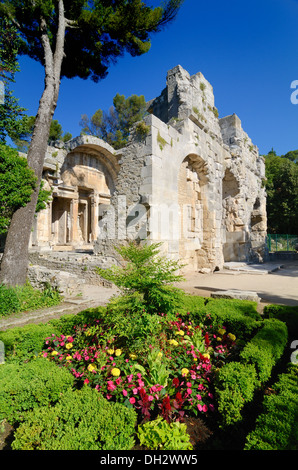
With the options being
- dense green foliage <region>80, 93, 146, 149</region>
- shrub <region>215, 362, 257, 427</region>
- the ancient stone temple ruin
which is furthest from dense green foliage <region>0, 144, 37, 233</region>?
dense green foliage <region>80, 93, 146, 149</region>

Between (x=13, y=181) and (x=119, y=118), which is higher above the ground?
(x=119, y=118)

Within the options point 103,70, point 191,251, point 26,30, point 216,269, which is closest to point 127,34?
point 103,70

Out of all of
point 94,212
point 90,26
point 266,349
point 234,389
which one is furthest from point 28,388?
point 94,212

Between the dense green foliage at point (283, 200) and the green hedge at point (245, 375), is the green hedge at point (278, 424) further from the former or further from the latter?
the dense green foliage at point (283, 200)

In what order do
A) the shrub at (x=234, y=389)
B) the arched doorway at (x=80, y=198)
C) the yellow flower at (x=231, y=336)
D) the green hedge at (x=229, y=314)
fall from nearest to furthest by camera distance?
the shrub at (x=234, y=389) → the yellow flower at (x=231, y=336) → the green hedge at (x=229, y=314) → the arched doorway at (x=80, y=198)

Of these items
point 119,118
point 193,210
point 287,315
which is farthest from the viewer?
point 119,118

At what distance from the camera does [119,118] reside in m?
24.5

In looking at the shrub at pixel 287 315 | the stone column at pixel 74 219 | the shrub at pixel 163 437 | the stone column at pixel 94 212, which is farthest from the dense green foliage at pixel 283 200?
the shrub at pixel 163 437

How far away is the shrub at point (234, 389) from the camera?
1.78 m

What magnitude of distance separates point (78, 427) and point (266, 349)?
1.91 meters

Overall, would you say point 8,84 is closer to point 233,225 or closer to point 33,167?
point 33,167

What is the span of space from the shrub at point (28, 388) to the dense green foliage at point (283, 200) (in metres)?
27.6
